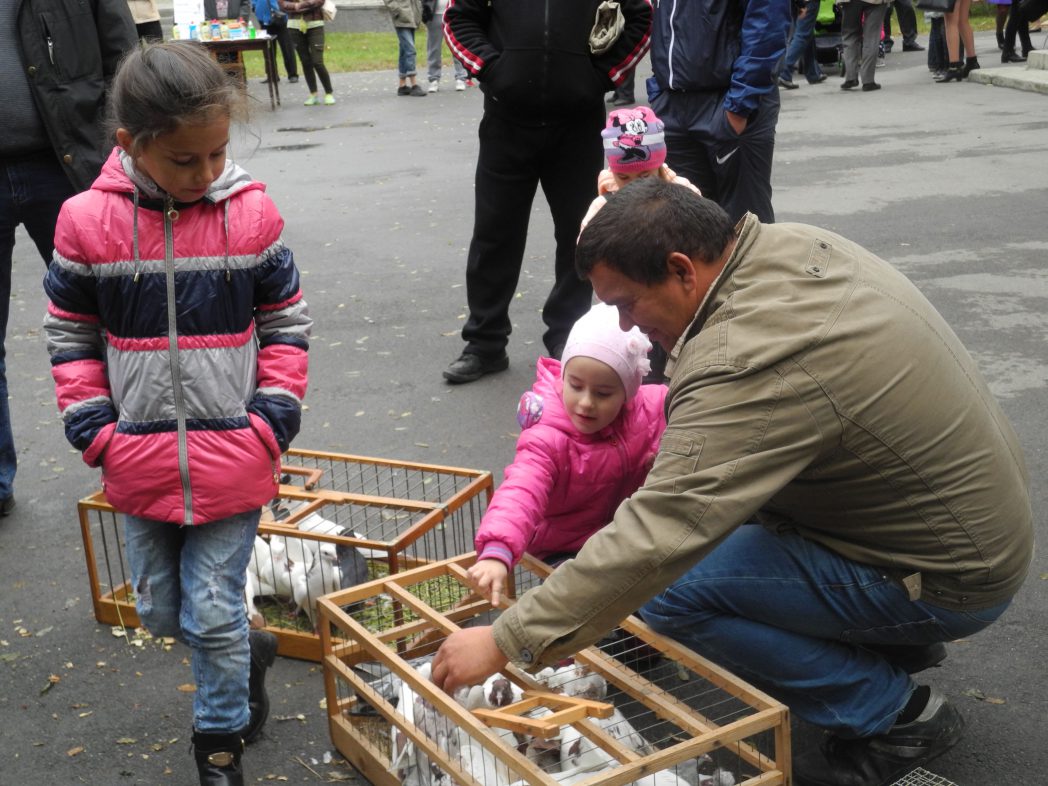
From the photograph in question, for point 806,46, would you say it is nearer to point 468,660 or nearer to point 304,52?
point 304,52

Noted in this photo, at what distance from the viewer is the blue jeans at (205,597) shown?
2.86 meters

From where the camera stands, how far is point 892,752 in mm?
2922

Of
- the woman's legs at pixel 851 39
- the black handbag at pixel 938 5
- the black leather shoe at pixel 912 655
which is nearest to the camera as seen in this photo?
the black leather shoe at pixel 912 655

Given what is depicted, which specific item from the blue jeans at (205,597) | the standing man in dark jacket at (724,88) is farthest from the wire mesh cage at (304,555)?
the standing man in dark jacket at (724,88)

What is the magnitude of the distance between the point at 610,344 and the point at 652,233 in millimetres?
781

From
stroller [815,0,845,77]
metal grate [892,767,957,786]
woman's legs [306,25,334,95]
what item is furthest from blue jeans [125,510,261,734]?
stroller [815,0,845,77]

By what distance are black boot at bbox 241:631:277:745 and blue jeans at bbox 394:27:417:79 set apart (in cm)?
1386

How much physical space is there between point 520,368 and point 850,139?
724cm

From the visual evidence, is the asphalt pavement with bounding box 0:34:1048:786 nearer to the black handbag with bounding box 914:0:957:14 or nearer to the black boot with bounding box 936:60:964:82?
the black boot with bounding box 936:60:964:82

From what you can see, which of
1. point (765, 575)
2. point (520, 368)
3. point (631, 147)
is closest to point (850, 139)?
point (520, 368)

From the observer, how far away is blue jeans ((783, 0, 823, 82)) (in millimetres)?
16031

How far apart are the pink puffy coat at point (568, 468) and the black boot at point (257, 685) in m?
0.67

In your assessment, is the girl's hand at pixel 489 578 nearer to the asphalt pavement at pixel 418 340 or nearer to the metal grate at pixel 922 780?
the asphalt pavement at pixel 418 340

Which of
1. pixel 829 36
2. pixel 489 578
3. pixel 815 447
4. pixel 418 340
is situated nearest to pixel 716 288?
pixel 815 447
